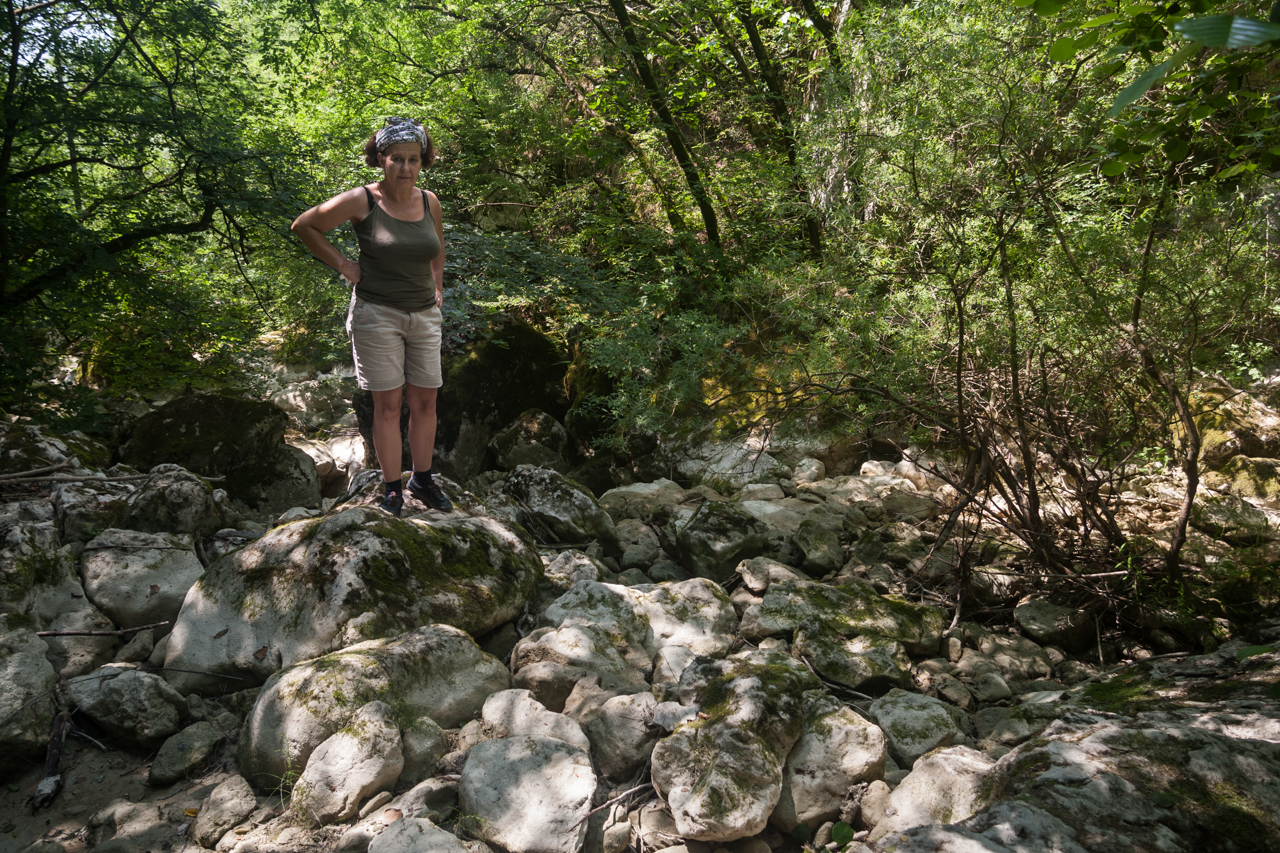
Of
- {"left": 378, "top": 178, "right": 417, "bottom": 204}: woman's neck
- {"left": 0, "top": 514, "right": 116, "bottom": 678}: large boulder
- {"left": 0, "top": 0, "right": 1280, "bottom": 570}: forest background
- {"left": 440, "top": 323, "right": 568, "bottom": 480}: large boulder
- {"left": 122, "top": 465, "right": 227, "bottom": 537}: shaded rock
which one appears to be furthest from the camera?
{"left": 440, "top": 323, "right": 568, "bottom": 480}: large boulder

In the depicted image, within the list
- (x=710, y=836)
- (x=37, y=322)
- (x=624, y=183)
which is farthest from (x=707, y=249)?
(x=710, y=836)

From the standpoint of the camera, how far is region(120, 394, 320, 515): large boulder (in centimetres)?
632

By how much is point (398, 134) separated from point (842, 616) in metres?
3.22

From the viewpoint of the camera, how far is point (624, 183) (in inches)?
408

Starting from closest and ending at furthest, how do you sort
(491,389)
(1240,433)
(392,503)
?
1. (392,503)
2. (1240,433)
3. (491,389)

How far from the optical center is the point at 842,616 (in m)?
3.72

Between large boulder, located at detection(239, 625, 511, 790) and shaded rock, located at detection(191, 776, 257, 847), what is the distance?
82 millimetres

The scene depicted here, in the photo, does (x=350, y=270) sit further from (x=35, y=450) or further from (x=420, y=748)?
(x=35, y=450)

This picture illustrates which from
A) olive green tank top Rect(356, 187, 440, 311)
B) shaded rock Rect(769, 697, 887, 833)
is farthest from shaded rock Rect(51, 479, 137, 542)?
shaded rock Rect(769, 697, 887, 833)

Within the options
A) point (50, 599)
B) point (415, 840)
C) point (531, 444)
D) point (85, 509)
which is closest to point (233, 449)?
point (85, 509)

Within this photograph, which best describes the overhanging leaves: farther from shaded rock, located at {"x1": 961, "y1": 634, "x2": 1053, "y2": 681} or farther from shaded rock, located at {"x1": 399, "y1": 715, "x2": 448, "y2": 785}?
shaded rock, located at {"x1": 961, "y1": 634, "x2": 1053, "y2": 681}

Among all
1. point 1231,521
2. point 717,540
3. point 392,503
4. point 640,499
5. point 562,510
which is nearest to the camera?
point 392,503

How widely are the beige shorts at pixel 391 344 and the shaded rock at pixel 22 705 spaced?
1641mm

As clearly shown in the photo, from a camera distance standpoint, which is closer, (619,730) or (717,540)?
(619,730)
